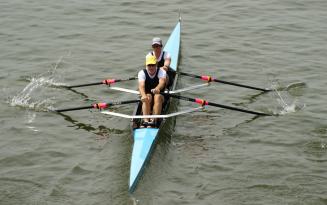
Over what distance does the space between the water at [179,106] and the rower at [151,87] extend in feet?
2.55

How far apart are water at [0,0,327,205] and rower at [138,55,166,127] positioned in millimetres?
778

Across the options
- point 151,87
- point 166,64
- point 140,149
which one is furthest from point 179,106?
point 140,149

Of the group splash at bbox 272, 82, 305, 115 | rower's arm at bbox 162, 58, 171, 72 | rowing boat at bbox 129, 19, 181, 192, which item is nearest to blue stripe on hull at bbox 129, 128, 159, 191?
rowing boat at bbox 129, 19, 181, 192

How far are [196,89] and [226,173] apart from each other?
527cm

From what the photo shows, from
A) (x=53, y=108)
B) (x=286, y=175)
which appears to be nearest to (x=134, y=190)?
(x=286, y=175)

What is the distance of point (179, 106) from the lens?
16.5 m

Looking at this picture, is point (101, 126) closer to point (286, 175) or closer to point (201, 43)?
point (286, 175)

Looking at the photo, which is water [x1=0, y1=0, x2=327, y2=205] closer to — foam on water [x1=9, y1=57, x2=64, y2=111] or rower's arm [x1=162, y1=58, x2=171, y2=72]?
foam on water [x1=9, y1=57, x2=64, y2=111]

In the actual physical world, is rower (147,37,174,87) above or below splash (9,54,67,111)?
above

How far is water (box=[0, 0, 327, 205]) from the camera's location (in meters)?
12.4

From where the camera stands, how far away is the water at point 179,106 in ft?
40.8

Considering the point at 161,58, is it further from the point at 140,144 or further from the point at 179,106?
the point at 140,144

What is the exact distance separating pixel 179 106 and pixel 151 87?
1898 millimetres

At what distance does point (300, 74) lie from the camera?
60.5ft
